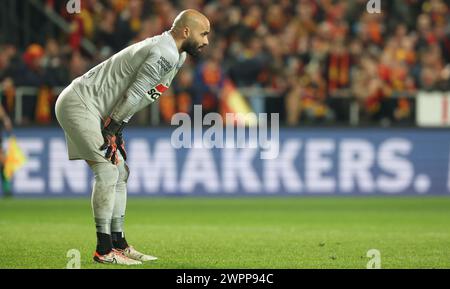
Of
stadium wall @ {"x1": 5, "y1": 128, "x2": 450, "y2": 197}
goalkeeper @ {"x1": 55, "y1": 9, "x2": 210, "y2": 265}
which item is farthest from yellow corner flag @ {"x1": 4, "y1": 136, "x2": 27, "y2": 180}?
goalkeeper @ {"x1": 55, "y1": 9, "x2": 210, "y2": 265}

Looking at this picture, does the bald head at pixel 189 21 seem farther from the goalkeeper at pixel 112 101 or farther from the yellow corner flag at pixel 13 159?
the yellow corner flag at pixel 13 159

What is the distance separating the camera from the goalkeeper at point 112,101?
9914 millimetres

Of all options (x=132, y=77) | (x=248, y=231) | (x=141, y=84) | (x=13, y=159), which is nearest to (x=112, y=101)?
(x=132, y=77)

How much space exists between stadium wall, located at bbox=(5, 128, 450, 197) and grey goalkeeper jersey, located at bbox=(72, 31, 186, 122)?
991 centimetres

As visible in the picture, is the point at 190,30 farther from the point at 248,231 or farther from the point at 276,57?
the point at 276,57

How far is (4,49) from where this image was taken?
67.8ft

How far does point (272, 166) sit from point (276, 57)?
250 cm

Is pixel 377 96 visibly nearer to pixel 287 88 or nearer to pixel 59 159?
pixel 287 88

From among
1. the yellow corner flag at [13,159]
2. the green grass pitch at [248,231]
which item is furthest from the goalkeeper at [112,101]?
the yellow corner flag at [13,159]

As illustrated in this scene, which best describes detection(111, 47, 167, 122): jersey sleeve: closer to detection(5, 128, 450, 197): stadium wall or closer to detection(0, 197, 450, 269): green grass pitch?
detection(0, 197, 450, 269): green grass pitch

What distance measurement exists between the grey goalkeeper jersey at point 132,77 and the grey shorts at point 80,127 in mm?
75

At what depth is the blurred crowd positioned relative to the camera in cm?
2062
